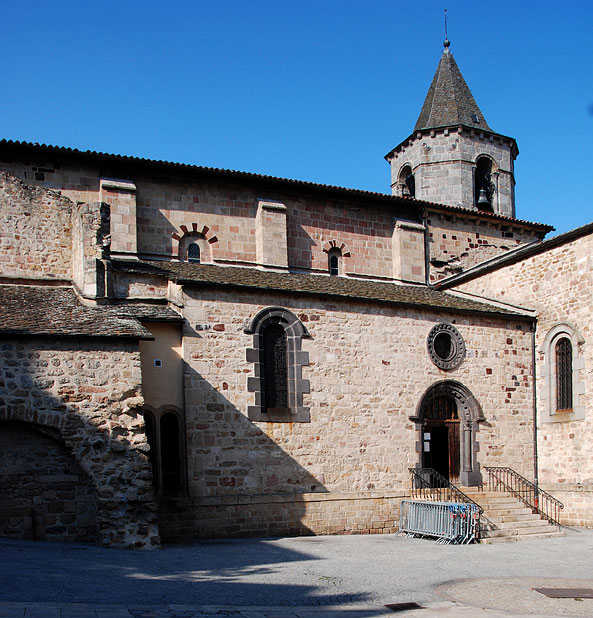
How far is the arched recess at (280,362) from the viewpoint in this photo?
55.5 feet

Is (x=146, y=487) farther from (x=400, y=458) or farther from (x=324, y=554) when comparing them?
(x=400, y=458)

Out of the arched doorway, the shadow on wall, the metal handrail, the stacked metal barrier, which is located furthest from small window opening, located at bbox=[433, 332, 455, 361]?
the shadow on wall

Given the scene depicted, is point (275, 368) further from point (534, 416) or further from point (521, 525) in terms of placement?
point (534, 416)

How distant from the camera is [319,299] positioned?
18031 millimetres

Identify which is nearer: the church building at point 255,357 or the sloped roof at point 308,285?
the church building at point 255,357

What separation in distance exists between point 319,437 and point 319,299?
323 centimetres

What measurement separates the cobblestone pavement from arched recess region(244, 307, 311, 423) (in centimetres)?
330

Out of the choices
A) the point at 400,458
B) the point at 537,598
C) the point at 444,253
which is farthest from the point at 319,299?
the point at 537,598

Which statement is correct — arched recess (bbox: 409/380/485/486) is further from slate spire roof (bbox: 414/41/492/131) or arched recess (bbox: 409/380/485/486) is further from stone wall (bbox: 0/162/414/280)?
slate spire roof (bbox: 414/41/492/131)

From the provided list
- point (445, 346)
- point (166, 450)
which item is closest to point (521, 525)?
point (445, 346)

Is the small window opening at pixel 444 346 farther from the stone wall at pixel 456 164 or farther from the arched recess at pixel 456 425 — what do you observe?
the stone wall at pixel 456 164

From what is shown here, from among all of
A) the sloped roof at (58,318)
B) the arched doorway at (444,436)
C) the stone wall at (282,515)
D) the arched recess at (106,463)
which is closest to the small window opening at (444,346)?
the arched doorway at (444,436)

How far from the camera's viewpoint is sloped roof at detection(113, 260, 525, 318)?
1744 cm

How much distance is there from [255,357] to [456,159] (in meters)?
14.0
